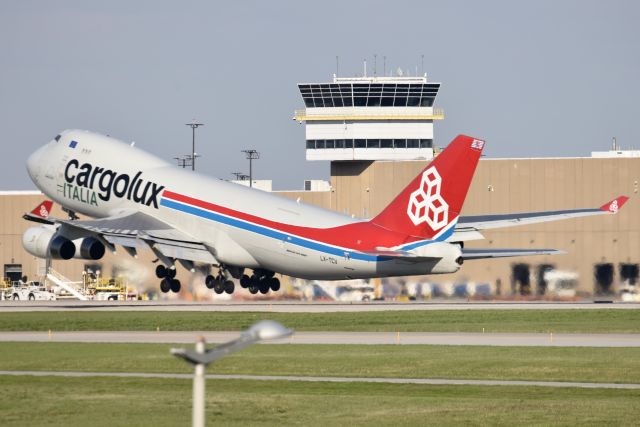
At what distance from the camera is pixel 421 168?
112m

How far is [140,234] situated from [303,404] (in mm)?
38928

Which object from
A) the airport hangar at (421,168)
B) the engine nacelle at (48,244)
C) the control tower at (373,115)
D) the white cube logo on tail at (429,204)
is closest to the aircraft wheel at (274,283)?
the engine nacelle at (48,244)

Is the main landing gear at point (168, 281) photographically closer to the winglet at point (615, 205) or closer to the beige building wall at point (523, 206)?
the beige building wall at point (523, 206)

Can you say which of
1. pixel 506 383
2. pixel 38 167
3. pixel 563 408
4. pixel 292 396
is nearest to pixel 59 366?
pixel 292 396

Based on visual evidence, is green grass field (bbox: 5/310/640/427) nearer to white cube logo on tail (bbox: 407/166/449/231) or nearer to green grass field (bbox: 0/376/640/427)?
green grass field (bbox: 0/376/640/427)

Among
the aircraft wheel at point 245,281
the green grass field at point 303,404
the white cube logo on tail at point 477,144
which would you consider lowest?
the green grass field at point 303,404

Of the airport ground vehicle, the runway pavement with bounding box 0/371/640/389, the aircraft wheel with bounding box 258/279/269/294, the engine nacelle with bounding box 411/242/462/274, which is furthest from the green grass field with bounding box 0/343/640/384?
the airport ground vehicle

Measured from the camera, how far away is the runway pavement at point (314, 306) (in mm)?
77062

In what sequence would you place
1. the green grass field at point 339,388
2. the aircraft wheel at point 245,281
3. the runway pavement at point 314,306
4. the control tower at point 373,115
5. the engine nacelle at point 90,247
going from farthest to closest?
the control tower at point 373,115
the runway pavement at point 314,306
the aircraft wheel at point 245,281
the engine nacelle at point 90,247
the green grass field at point 339,388

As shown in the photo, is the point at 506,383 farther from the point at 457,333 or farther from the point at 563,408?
the point at 457,333

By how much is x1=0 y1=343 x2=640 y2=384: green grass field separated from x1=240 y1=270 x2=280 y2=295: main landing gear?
22.1 metres

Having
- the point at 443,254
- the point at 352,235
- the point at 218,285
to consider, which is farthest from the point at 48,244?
the point at 443,254

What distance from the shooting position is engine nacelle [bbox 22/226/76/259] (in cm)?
7256

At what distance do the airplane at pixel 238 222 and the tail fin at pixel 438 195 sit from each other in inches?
2.0
